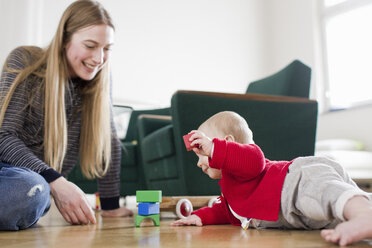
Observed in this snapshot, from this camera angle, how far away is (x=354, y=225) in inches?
25.2

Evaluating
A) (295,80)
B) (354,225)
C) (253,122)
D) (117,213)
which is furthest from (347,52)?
(354,225)

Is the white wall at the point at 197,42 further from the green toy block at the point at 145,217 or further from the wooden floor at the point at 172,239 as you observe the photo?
the wooden floor at the point at 172,239

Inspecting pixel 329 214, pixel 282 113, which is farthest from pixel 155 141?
pixel 329 214

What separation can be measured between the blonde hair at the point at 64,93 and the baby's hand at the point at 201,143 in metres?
0.62

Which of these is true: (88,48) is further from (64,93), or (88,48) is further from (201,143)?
(201,143)

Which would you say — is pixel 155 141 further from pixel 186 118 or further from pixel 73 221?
pixel 73 221

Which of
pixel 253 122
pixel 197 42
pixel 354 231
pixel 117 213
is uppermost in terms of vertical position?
pixel 197 42

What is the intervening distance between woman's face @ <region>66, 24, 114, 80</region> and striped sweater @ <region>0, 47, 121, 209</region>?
10 centimetres

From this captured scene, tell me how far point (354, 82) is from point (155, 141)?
103 inches

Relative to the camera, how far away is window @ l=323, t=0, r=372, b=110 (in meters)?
3.72

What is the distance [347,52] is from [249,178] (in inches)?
139

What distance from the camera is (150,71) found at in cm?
432

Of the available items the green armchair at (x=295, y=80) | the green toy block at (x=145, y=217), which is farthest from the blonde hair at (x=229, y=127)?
the green armchair at (x=295, y=80)

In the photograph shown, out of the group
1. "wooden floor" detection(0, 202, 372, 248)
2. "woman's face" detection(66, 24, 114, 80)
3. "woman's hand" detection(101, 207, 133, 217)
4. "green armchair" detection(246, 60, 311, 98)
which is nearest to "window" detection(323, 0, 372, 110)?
"green armchair" detection(246, 60, 311, 98)
